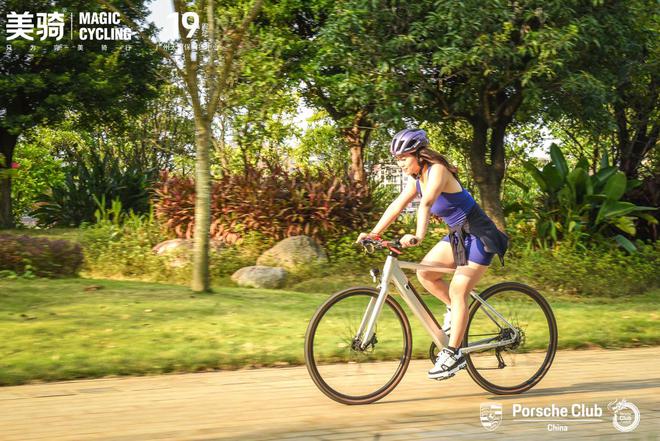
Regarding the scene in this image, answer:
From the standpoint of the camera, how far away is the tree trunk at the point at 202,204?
11.0 m

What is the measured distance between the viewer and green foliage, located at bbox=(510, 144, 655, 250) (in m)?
16.7

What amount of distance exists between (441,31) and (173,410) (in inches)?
416

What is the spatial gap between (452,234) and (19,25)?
23.8m

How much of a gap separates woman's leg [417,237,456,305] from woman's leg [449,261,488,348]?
103 mm

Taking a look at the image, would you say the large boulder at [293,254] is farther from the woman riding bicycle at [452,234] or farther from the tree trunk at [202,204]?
the woman riding bicycle at [452,234]

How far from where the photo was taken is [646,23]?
1680 cm

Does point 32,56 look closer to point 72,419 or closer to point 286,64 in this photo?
point 286,64

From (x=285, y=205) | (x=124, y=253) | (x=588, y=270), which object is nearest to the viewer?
(x=124, y=253)

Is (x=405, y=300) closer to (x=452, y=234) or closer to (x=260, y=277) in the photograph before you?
(x=452, y=234)

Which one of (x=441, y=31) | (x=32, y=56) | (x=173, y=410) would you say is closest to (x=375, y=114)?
(x=441, y=31)

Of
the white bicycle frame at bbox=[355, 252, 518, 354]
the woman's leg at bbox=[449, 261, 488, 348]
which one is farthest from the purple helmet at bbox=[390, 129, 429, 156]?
the woman's leg at bbox=[449, 261, 488, 348]

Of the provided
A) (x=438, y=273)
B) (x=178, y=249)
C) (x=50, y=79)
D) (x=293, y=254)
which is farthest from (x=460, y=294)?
(x=50, y=79)

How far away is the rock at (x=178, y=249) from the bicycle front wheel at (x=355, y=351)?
28.5ft

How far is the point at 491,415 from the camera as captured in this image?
589cm
